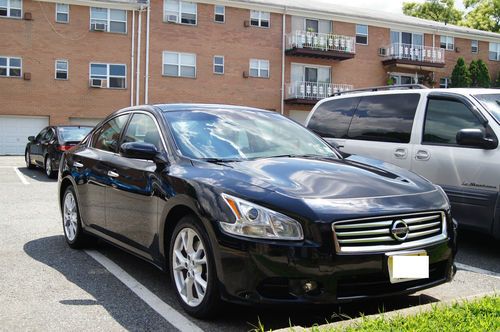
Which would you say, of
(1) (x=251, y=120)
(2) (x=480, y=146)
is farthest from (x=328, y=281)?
(2) (x=480, y=146)

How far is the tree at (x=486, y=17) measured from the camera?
2240 inches

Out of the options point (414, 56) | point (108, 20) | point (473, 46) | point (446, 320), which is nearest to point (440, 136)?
point (446, 320)

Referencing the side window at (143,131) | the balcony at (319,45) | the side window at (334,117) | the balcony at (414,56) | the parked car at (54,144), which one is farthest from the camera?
the balcony at (414,56)

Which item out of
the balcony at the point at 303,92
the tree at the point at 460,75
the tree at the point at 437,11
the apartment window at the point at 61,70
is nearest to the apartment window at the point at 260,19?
the balcony at the point at 303,92

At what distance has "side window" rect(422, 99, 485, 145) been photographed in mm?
6125

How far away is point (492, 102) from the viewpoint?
6.13 m

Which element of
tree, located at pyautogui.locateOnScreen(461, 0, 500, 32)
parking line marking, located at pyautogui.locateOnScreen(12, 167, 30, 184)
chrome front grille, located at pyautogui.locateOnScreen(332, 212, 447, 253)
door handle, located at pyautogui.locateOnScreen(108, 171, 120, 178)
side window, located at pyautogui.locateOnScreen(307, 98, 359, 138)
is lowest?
parking line marking, located at pyautogui.locateOnScreen(12, 167, 30, 184)

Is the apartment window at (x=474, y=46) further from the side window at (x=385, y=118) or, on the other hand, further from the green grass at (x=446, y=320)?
the green grass at (x=446, y=320)

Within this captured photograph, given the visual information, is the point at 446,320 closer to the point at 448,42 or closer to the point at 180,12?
the point at 180,12

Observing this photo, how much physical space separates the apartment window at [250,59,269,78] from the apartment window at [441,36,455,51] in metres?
13.7

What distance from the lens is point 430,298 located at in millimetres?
4285

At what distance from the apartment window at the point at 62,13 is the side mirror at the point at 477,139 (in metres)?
25.6

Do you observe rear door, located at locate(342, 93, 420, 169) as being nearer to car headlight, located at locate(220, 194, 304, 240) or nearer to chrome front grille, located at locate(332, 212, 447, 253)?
chrome front grille, located at locate(332, 212, 447, 253)

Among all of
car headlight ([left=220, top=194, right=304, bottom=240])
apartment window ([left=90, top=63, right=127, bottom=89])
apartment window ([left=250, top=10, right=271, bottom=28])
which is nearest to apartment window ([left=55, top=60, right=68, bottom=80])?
apartment window ([left=90, top=63, right=127, bottom=89])
